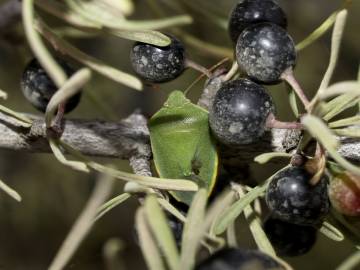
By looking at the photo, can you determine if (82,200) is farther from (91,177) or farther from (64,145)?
(64,145)

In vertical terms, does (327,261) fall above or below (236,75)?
below

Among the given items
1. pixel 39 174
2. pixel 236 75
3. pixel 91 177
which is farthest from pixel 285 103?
pixel 236 75

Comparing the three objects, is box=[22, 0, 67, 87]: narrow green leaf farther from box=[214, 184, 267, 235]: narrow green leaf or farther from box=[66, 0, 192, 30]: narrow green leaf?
box=[214, 184, 267, 235]: narrow green leaf

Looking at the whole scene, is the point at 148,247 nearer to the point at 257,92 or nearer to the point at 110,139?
the point at 257,92

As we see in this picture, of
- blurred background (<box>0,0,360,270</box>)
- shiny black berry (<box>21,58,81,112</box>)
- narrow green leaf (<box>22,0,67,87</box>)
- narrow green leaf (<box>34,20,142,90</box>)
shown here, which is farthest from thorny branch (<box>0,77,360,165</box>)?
blurred background (<box>0,0,360,270</box>)

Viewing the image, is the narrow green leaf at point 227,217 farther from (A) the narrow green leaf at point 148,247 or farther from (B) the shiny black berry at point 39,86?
(B) the shiny black berry at point 39,86

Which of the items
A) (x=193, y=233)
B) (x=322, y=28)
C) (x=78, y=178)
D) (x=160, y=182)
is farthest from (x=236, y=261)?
(x=78, y=178)

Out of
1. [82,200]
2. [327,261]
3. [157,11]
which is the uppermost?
[157,11]
